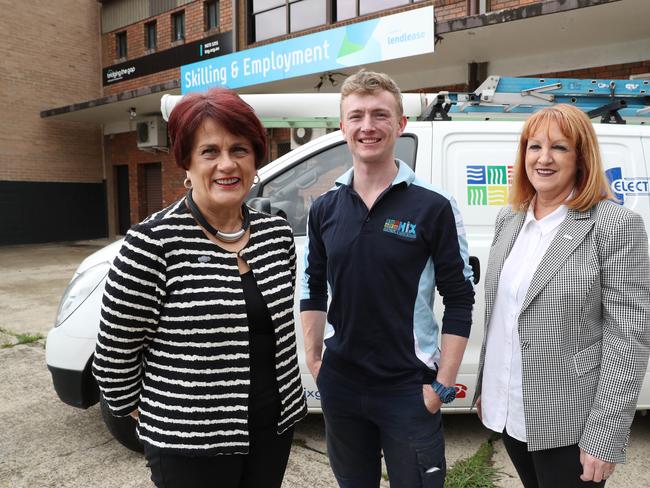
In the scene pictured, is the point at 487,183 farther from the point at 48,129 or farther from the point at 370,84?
the point at 48,129

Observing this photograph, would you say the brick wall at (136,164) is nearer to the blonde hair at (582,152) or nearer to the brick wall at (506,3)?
the brick wall at (506,3)

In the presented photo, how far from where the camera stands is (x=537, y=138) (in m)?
1.68

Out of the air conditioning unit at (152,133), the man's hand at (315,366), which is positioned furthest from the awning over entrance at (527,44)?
the man's hand at (315,366)

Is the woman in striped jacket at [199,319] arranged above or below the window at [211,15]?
below

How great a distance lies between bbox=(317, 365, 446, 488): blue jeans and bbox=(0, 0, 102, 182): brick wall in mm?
15689

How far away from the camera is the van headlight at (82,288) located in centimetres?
305

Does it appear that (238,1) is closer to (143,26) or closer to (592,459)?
(143,26)

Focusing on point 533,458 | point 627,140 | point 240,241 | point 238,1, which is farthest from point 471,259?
point 238,1

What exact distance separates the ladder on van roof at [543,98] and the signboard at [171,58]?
9.57 meters

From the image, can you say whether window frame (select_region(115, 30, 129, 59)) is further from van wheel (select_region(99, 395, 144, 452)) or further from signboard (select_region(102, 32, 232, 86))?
van wheel (select_region(99, 395, 144, 452))

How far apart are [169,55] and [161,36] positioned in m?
1.27

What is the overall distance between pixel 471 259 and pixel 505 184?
950 mm

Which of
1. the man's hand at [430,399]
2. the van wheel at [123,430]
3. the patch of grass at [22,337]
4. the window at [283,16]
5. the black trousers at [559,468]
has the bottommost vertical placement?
the patch of grass at [22,337]

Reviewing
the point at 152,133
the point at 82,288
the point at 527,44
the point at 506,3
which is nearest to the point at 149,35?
the point at 152,133
